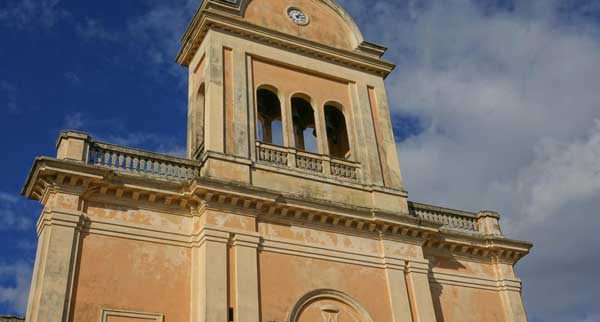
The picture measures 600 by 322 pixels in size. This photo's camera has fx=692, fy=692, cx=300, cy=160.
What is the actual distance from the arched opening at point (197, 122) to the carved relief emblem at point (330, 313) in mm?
5406

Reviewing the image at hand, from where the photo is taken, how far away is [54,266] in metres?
13.3

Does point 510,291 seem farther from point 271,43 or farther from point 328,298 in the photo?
point 271,43

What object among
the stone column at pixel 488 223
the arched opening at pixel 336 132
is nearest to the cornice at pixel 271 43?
the arched opening at pixel 336 132

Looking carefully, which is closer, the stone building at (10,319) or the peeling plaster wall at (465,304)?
the peeling plaster wall at (465,304)

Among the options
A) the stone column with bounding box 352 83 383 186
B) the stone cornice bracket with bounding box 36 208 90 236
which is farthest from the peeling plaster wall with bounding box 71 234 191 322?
the stone column with bounding box 352 83 383 186

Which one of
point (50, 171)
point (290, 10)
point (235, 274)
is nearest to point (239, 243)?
point (235, 274)

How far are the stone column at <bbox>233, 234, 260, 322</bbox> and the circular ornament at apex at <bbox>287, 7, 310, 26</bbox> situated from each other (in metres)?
7.87

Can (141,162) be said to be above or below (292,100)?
below

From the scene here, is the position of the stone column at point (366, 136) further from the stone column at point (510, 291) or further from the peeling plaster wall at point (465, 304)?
the stone column at point (510, 291)

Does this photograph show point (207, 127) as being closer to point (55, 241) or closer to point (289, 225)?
point (289, 225)

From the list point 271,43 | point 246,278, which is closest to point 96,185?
point 246,278

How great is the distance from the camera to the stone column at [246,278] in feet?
47.1

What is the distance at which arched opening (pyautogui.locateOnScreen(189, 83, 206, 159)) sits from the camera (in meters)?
18.7

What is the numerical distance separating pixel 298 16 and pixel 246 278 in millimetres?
9160
